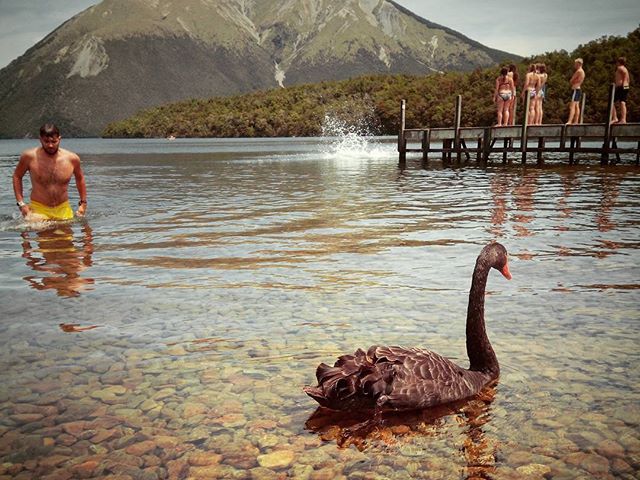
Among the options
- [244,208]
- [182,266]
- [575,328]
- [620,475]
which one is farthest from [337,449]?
[244,208]

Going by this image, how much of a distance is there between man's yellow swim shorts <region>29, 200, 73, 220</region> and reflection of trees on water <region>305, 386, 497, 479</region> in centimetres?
1147

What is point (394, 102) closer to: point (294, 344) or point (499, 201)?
point (499, 201)

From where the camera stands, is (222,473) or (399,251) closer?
(222,473)

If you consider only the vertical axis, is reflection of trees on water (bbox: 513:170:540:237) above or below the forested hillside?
below

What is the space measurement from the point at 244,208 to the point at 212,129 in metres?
169

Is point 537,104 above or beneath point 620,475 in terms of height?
above

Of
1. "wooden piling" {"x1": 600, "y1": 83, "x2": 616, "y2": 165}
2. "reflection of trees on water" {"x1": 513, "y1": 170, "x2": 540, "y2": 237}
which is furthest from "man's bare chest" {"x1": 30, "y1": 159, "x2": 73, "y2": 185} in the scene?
"wooden piling" {"x1": 600, "y1": 83, "x2": 616, "y2": 165}

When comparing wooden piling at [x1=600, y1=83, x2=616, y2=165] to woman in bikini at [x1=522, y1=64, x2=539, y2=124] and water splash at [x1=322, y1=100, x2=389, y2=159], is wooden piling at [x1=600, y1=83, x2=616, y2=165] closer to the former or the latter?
woman in bikini at [x1=522, y1=64, x2=539, y2=124]

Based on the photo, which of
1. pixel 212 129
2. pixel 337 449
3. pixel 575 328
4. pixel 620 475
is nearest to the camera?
pixel 620 475

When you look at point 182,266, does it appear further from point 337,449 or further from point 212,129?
point 212,129

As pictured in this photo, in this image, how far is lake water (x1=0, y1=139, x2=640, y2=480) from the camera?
12.6 ft

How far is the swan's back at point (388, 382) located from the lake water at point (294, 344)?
0.18 meters

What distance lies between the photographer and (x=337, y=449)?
156 inches

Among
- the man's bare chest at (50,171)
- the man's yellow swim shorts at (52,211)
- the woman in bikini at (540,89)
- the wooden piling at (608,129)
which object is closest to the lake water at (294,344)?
the man's yellow swim shorts at (52,211)
